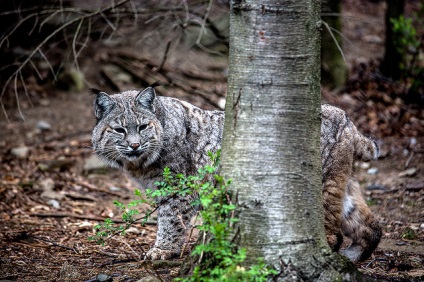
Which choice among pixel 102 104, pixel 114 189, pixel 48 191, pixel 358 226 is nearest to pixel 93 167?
pixel 114 189

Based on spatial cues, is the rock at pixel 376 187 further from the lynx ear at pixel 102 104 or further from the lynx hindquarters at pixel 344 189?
the lynx ear at pixel 102 104

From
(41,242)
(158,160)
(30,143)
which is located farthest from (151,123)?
(30,143)

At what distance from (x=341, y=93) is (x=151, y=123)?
631 centimetres

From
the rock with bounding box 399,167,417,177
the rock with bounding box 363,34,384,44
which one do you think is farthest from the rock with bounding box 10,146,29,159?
the rock with bounding box 363,34,384,44

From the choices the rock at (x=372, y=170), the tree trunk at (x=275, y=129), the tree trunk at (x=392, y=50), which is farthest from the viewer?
the tree trunk at (x=392, y=50)

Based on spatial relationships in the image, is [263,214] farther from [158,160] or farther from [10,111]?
[10,111]

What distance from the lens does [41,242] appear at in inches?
221

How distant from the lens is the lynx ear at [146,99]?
5.38 m

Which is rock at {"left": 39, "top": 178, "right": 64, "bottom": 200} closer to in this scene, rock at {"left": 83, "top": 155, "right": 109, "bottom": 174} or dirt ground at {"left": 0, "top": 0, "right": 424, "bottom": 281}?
dirt ground at {"left": 0, "top": 0, "right": 424, "bottom": 281}

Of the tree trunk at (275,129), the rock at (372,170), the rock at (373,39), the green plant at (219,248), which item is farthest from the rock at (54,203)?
the rock at (373,39)

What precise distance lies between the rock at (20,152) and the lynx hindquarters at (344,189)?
17.3 feet

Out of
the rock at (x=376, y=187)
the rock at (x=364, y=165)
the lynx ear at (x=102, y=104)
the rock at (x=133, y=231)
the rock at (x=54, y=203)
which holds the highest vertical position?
the lynx ear at (x=102, y=104)

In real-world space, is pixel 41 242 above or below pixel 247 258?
below

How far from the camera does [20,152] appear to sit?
877cm
